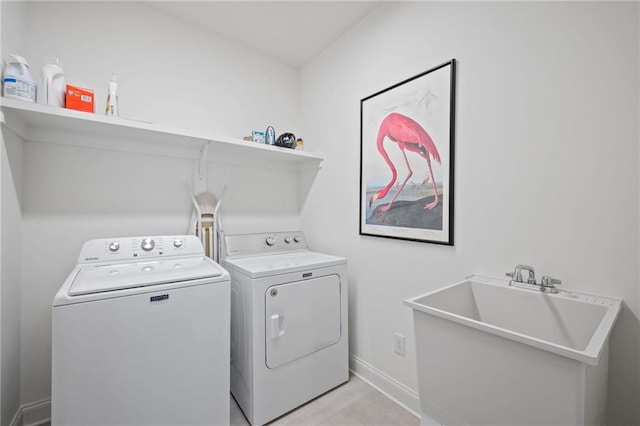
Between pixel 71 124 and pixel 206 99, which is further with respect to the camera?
pixel 206 99

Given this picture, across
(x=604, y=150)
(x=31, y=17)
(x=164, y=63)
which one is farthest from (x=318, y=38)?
(x=604, y=150)

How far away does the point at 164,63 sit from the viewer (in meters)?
1.97

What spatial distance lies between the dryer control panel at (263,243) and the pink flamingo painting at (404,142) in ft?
2.64

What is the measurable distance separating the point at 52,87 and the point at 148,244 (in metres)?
0.94

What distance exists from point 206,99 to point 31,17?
977 mm

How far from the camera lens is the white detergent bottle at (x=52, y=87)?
138 centimetres

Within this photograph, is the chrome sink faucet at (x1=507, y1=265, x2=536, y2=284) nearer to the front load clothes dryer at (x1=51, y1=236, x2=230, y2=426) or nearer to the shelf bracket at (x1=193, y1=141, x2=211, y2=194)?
the front load clothes dryer at (x1=51, y1=236, x2=230, y2=426)

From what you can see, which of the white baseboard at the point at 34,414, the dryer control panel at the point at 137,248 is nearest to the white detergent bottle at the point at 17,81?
the dryer control panel at the point at 137,248

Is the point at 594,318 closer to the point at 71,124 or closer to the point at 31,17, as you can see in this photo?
the point at 71,124

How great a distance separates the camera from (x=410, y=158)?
5.53 ft

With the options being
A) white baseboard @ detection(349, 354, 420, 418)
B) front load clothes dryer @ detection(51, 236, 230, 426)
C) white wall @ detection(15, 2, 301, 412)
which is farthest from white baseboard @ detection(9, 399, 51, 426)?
white baseboard @ detection(349, 354, 420, 418)

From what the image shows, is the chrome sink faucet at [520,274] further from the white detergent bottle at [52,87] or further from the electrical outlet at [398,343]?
the white detergent bottle at [52,87]

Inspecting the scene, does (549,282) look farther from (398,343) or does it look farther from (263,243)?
(263,243)

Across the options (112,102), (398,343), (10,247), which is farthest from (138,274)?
(398,343)
